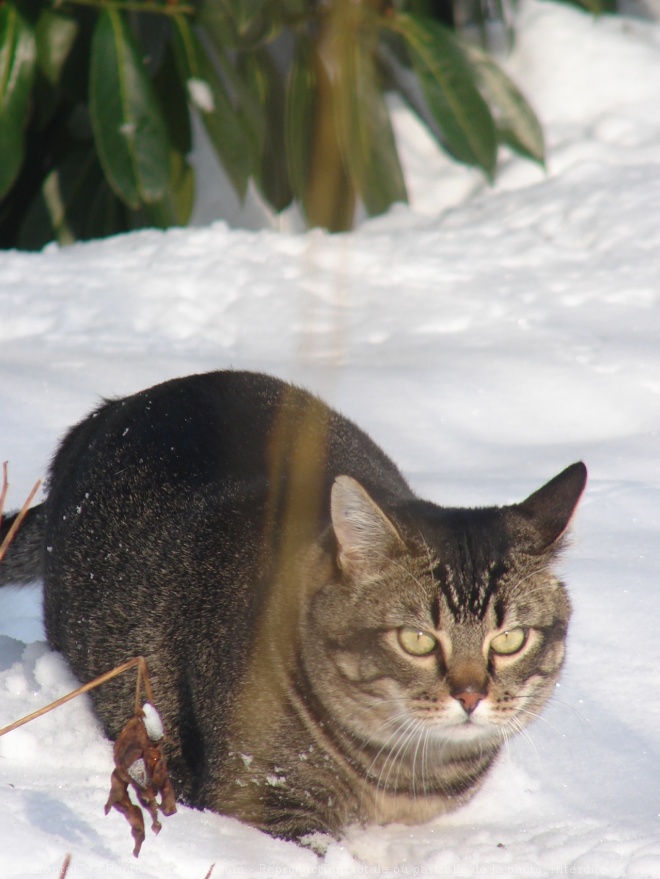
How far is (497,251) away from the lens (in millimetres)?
4289

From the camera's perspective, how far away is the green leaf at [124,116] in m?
4.05

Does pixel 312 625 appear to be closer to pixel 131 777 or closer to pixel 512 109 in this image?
pixel 131 777

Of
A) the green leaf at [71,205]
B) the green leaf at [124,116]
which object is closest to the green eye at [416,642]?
the green leaf at [124,116]

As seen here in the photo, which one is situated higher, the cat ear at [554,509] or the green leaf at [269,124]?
the cat ear at [554,509]

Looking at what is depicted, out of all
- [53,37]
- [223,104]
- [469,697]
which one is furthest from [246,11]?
[469,697]

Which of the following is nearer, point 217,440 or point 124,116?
point 217,440

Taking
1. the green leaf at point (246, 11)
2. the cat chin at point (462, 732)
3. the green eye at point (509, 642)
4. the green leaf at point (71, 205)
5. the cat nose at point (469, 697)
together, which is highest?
the green leaf at point (246, 11)

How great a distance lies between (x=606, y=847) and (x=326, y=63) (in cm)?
378

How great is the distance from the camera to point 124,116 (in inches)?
159

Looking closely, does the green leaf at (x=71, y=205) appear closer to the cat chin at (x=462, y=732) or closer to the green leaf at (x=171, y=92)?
the green leaf at (x=171, y=92)

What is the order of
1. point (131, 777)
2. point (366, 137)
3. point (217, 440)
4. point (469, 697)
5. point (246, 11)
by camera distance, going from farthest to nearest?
point (366, 137), point (246, 11), point (217, 440), point (469, 697), point (131, 777)

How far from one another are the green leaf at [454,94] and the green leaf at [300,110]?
1.39 feet

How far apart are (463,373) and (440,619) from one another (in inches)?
68.9

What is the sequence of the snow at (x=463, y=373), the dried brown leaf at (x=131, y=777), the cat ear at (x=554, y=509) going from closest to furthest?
the dried brown leaf at (x=131, y=777) < the snow at (x=463, y=373) < the cat ear at (x=554, y=509)
